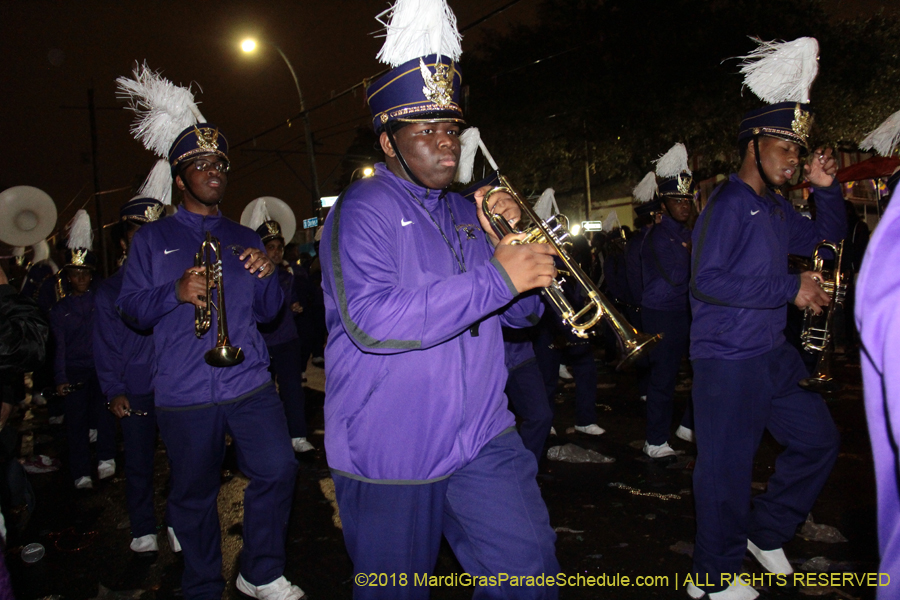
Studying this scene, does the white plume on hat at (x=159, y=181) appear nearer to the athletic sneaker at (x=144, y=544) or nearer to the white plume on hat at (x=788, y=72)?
the athletic sneaker at (x=144, y=544)

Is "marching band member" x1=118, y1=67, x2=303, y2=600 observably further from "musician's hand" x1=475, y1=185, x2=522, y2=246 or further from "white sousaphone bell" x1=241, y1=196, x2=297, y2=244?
"white sousaphone bell" x1=241, y1=196, x2=297, y2=244

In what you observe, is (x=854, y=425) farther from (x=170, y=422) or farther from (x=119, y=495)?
(x=119, y=495)

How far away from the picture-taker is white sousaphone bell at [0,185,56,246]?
15852 millimetres

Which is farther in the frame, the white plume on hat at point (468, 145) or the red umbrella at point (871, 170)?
the red umbrella at point (871, 170)

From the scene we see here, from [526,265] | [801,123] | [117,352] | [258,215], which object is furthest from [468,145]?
[258,215]

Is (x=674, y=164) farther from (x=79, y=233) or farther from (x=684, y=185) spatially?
(x=79, y=233)

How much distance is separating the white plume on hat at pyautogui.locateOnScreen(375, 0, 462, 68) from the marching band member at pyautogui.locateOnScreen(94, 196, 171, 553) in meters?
3.19

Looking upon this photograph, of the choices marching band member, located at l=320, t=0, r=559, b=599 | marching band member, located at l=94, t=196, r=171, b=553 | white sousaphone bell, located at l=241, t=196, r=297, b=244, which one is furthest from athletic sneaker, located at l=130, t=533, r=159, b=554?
white sousaphone bell, located at l=241, t=196, r=297, b=244

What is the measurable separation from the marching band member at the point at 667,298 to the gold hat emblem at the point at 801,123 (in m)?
2.43

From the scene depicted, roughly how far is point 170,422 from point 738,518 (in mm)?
3306

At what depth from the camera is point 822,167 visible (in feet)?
14.2

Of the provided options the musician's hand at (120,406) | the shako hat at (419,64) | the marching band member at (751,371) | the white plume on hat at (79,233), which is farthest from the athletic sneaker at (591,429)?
the white plume on hat at (79,233)

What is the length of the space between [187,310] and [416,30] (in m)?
2.27

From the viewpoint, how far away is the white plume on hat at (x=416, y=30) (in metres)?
2.56
